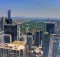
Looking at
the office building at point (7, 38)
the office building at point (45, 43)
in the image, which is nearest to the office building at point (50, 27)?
the office building at point (45, 43)

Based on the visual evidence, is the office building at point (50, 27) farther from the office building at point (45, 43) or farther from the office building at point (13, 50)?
the office building at point (13, 50)

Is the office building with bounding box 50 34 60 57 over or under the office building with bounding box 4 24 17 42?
under

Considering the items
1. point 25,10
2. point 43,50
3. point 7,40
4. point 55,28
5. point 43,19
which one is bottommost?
point 43,50

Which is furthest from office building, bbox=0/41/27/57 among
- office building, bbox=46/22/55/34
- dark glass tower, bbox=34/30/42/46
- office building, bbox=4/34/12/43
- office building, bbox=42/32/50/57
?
office building, bbox=46/22/55/34

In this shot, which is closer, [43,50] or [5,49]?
[5,49]

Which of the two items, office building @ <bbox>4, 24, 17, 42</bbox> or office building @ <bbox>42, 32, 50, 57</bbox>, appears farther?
office building @ <bbox>4, 24, 17, 42</bbox>

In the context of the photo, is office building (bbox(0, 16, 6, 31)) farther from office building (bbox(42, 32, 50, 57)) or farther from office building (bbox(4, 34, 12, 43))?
office building (bbox(42, 32, 50, 57))

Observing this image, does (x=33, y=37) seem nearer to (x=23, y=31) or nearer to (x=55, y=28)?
(x=23, y=31)

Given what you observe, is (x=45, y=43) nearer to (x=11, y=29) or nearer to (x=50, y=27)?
(x=50, y=27)

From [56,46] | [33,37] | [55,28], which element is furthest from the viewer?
[33,37]

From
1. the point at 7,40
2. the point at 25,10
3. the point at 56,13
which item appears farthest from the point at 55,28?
the point at 7,40

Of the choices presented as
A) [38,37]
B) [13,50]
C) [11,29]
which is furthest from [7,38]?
[38,37]
